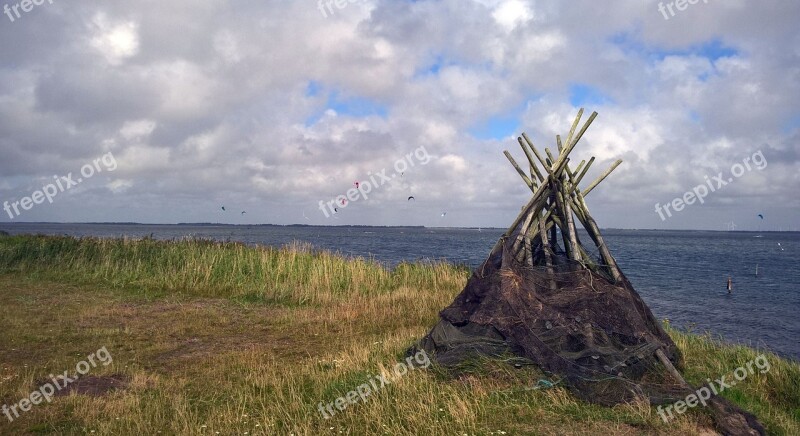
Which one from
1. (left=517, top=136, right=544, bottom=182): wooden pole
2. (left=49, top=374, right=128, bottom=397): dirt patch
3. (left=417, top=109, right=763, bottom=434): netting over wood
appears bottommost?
(left=49, top=374, right=128, bottom=397): dirt patch

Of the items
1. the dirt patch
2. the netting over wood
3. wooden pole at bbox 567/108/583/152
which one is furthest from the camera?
wooden pole at bbox 567/108/583/152

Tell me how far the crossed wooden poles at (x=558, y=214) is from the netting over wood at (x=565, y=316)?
0.02 m

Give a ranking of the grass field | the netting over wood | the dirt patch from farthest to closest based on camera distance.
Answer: the dirt patch, the netting over wood, the grass field

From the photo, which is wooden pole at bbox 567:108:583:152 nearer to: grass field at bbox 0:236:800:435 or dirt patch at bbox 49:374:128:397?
grass field at bbox 0:236:800:435

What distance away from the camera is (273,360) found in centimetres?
859

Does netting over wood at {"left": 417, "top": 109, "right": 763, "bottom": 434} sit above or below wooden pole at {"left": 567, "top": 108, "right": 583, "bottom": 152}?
below

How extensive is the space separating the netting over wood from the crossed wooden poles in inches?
0.7

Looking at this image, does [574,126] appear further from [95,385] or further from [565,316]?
[95,385]

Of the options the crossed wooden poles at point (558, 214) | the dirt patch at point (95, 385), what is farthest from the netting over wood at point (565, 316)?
the dirt patch at point (95, 385)

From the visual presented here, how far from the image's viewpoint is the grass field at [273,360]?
18.4 ft

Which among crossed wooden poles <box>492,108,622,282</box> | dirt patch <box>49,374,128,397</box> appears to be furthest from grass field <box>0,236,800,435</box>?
crossed wooden poles <box>492,108,622,282</box>

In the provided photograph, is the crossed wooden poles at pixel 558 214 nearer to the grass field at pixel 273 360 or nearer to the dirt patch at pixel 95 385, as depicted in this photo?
the grass field at pixel 273 360

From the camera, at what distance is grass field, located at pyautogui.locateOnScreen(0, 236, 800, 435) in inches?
221

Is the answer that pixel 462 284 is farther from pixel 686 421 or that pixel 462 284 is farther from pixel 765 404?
pixel 686 421
